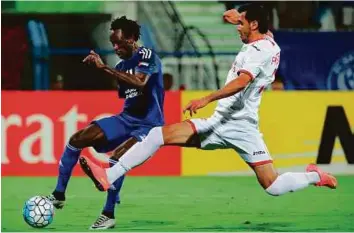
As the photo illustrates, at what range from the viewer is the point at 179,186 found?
1453 centimetres

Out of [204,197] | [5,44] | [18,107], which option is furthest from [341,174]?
[5,44]

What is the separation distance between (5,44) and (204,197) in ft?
21.0

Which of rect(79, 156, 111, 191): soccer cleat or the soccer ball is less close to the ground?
rect(79, 156, 111, 191): soccer cleat

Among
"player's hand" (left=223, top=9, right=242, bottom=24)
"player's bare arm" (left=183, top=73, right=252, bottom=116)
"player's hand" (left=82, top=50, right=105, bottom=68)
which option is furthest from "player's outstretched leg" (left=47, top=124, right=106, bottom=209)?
"player's hand" (left=223, top=9, right=242, bottom=24)

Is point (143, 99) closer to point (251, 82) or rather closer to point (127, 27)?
point (127, 27)

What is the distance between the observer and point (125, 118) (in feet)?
34.5

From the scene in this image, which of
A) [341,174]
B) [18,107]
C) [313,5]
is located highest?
[313,5]

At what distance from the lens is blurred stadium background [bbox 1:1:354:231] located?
11.6m

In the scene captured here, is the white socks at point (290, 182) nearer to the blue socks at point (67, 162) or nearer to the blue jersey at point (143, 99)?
the blue jersey at point (143, 99)

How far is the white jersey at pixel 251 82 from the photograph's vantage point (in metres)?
9.63

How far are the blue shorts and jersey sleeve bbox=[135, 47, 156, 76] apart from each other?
605 millimetres

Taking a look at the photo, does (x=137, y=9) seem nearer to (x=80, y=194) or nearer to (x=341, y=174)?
(x=341, y=174)

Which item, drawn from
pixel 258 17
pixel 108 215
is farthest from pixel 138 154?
pixel 258 17

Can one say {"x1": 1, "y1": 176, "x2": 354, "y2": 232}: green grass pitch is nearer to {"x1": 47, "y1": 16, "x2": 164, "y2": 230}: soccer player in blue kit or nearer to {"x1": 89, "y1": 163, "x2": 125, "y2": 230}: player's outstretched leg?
{"x1": 89, "y1": 163, "x2": 125, "y2": 230}: player's outstretched leg
